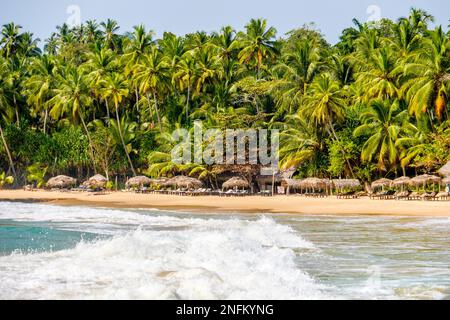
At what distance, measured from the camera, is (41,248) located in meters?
16.8

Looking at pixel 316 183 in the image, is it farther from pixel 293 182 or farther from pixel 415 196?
pixel 415 196

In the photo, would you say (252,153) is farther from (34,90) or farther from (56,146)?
(34,90)

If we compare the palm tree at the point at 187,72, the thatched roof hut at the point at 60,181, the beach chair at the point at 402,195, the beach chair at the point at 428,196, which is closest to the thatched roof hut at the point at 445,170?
the beach chair at the point at 428,196

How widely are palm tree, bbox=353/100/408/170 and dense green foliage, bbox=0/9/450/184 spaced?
0.26 feet

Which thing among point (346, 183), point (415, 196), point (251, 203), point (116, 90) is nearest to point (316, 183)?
point (346, 183)

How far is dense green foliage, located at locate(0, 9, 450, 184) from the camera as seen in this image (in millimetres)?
41375

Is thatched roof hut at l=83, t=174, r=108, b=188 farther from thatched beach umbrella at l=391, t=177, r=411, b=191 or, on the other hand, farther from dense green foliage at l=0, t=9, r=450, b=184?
thatched beach umbrella at l=391, t=177, r=411, b=191

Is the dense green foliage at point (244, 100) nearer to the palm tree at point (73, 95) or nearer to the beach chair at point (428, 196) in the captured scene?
the palm tree at point (73, 95)

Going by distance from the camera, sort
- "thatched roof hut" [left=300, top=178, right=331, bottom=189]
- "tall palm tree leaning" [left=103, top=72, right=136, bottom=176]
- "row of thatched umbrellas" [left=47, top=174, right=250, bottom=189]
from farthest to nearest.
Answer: "tall palm tree leaning" [left=103, top=72, right=136, bottom=176] < "row of thatched umbrellas" [left=47, top=174, right=250, bottom=189] < "thatched roof hut" [left=300, top=178, right=331, bottom=189]

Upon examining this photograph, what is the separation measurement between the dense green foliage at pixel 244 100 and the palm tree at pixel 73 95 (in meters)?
0.12

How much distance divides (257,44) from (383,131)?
19664 millimetres

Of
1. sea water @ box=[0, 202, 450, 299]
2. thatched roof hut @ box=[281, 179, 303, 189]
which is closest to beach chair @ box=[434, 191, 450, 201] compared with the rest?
thatched roof hut @ box=[281, 179, 303, 189]

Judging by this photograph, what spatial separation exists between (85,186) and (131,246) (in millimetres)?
36286

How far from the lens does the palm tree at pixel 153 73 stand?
5206 cm
